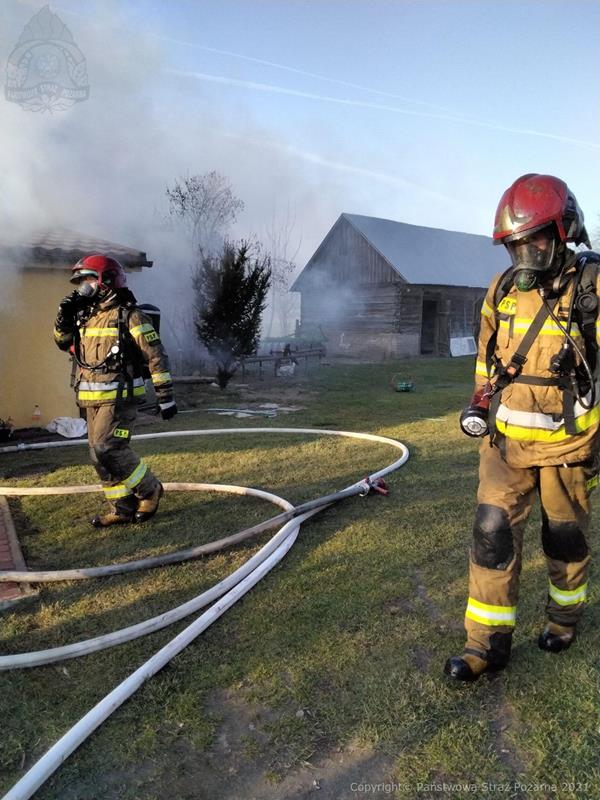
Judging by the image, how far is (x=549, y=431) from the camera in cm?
236

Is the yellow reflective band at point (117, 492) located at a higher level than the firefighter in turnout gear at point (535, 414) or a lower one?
lower

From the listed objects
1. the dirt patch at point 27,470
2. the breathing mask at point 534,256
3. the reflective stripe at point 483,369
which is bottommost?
the dirt patch at point 27,470

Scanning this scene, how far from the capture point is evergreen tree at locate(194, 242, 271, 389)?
12.1 metres

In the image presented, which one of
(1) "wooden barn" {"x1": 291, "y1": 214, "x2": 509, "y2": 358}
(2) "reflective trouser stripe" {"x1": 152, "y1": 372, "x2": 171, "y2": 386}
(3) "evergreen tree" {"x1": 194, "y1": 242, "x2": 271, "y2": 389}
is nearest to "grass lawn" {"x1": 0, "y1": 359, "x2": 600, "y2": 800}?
(2) "reflective trouser stripe" {"x1": 152, "y1": 372, "x2": 171, "y2": 386}

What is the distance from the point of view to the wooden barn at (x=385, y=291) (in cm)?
2281

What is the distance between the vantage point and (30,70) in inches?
369

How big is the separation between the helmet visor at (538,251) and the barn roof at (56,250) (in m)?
6.04

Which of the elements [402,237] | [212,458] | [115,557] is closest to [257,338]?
[212,458]

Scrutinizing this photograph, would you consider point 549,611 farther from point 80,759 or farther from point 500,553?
point 80,759

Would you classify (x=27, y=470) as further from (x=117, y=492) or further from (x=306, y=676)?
(x=306, y=676)

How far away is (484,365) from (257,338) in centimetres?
1041

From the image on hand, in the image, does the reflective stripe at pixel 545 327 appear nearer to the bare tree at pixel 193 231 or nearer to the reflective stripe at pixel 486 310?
the reflective stripe at pixel 486 310

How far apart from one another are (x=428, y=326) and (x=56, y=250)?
2012 centimetres

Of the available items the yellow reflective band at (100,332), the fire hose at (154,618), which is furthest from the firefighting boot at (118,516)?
the yellow reflective band at (100,332)
